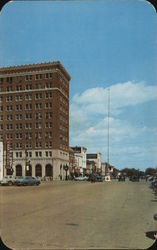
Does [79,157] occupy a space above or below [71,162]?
above

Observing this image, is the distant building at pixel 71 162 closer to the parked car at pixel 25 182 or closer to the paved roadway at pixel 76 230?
the parked car at pixel 25 182

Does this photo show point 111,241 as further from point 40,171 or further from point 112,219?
point 40,171

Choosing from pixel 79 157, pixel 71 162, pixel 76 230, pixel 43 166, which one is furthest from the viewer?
pixel 79 157

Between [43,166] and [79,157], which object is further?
[79,157]

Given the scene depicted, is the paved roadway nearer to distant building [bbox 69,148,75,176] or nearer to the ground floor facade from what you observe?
the ground floor facade

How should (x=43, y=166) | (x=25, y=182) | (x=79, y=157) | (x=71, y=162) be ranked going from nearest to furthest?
(x=25, y=182) < (x=43, y=166) < (x=71, y=162) < (x=79, y=157)

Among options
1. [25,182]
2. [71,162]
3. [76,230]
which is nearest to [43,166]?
[71,162]

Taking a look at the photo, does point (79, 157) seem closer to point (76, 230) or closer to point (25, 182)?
point (25, 182)

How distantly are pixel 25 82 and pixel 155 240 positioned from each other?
16219 millimetres

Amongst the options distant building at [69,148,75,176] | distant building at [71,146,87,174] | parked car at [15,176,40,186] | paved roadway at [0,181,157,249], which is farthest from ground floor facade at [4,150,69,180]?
paved roadway at [0,181,157,249]

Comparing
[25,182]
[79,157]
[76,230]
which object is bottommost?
[25,182]

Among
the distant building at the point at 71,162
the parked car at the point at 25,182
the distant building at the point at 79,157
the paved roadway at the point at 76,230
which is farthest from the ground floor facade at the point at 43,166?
the paved roadway at the point at 76,230

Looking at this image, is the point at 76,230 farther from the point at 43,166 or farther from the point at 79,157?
the point at 79,157

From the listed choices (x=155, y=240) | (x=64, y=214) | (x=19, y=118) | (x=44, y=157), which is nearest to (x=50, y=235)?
(x=155, y=240)
